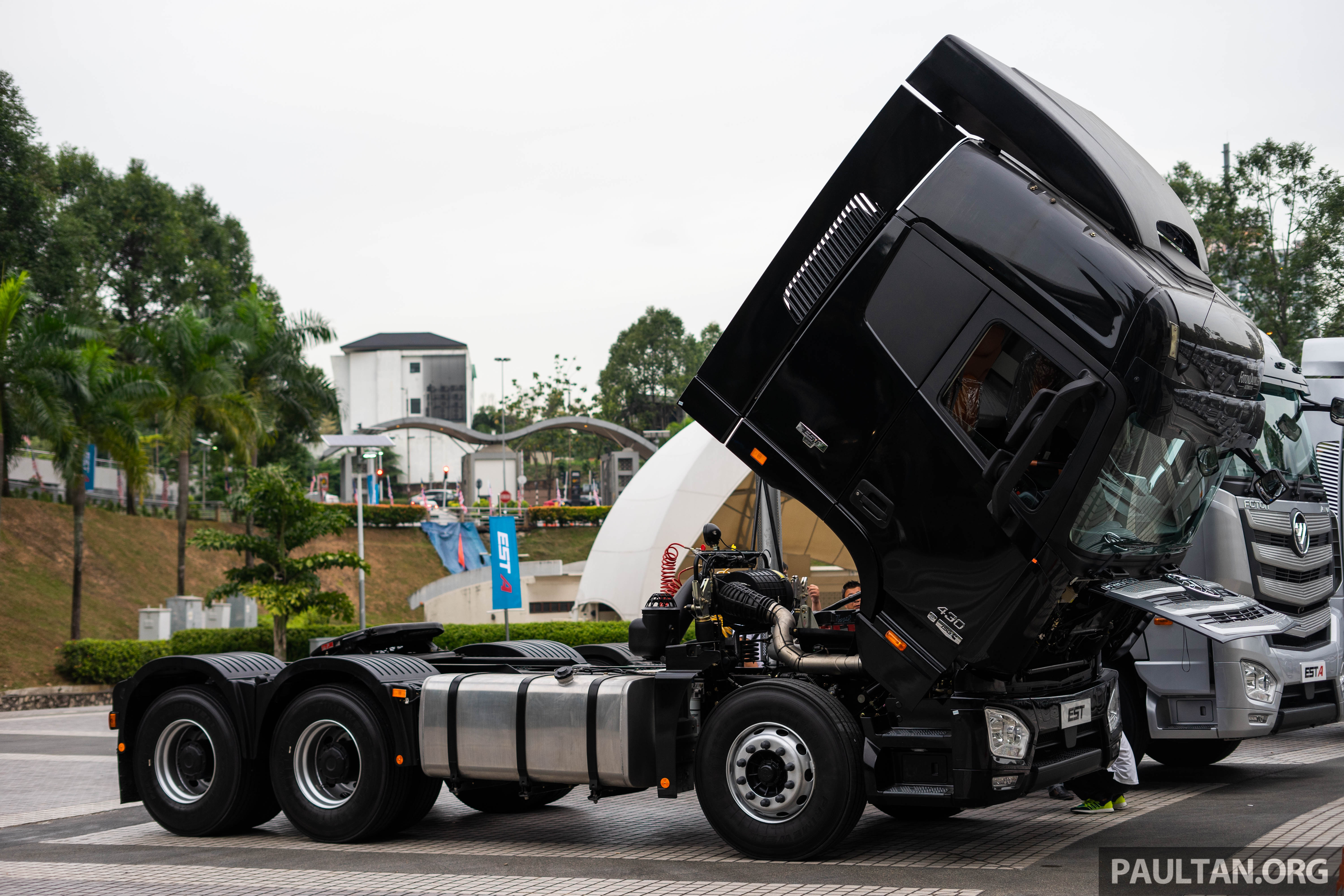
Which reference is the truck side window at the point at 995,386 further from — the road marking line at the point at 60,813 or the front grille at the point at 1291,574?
the road marking line at the point at 60,813

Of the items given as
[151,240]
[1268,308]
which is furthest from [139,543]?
[1268,308]

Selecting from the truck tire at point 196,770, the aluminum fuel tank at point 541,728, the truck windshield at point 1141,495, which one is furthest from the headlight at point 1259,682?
the truck tire at point 196,770

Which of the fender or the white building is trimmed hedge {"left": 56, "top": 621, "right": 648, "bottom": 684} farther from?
the white building

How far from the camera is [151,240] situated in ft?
194

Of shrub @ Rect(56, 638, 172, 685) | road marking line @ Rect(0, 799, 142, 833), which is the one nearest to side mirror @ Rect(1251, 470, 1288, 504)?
road marking line @ Rect(0, 799, 142, 833)

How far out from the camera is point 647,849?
7.89m

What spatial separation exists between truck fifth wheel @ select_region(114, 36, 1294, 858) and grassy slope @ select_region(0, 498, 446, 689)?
23.7 meters

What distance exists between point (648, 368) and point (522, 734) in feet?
275

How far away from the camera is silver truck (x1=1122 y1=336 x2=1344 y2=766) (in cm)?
929

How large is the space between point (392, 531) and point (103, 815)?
48.0 metres

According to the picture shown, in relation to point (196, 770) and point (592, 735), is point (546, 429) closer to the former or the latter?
point (196, 770)

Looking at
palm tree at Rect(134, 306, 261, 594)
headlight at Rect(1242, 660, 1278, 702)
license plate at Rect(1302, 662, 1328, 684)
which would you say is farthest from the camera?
palm tree at Rect(134, 306, 261, 594)

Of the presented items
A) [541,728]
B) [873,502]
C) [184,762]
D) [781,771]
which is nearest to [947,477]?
[873,502]

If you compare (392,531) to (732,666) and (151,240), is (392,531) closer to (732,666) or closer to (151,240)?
(151,240)
